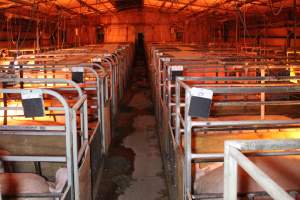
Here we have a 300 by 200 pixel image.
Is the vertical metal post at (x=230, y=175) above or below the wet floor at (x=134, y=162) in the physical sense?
above

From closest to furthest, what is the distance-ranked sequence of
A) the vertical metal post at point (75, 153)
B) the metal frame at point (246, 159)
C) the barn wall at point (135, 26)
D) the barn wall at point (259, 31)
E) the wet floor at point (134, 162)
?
the metal frame at point (246, 159) → the vertical metal post at point (75, 153) → the wet floor at point (134, 162) → the barn wall at point (259, 31) → the barn wall at point (135, 26)

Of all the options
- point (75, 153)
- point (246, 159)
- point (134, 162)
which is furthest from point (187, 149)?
point (134, 162)

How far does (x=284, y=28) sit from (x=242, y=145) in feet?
38.2

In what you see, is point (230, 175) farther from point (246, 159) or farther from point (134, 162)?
point (134, 162)

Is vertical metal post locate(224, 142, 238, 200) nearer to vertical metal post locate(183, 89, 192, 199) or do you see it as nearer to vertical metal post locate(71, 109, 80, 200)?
vertical metal post locate(183, 89, 192, 199)

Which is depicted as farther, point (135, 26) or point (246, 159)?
point (135, 26)

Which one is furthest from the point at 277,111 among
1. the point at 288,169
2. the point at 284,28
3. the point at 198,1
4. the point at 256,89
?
the point at 198,1

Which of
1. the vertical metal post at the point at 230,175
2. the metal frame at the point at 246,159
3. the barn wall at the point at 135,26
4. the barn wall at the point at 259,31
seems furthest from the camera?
the barn wall at the point at 135,26

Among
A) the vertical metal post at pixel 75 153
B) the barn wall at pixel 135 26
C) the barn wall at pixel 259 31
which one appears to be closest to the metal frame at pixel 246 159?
the vertical metal post at pixel 75 153

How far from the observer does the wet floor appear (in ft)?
15.2

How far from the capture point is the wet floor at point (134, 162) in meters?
4.63

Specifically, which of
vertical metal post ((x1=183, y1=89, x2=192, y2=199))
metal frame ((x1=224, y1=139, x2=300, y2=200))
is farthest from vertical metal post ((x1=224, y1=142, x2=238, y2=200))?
vertical metal post ((x1=183, y1=89, x2=192, y2=199))

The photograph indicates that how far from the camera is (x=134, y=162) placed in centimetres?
578

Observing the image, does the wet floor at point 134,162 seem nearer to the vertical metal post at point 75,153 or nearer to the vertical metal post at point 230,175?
the vertical metal post at point 75,153
